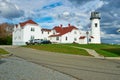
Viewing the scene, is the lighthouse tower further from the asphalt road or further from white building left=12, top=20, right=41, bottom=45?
the asphalt road

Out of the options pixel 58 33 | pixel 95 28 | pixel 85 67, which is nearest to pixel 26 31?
pixel 58 33

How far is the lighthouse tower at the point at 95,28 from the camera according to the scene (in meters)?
79.3

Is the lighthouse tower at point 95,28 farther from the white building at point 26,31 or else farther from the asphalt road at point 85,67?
the asphalt road at point 85,67

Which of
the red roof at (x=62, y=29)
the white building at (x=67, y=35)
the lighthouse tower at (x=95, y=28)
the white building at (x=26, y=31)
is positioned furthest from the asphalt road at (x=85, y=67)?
the lighthouse tower at (x=95, y=28)

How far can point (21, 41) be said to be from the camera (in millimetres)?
73688

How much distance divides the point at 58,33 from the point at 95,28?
41.0ft

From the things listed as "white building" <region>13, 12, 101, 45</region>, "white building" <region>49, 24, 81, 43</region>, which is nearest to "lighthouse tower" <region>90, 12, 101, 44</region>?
"white building" <region>13, 12, 101, 45</region>

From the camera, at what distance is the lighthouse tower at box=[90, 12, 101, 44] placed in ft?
260

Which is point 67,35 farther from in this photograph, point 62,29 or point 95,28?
point 95,28

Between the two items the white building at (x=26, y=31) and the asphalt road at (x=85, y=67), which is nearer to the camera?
the asphalt road at (x=85, y=67)

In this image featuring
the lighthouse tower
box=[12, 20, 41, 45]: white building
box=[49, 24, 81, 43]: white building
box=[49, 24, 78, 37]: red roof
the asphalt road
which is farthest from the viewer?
the lighthouse tower

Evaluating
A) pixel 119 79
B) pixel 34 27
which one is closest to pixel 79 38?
pixel 34 27

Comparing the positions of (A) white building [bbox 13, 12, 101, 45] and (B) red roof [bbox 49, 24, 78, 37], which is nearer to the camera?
(A) white building [bbox 13, 12, 101, 45]

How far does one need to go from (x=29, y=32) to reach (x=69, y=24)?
15403 millimetres
